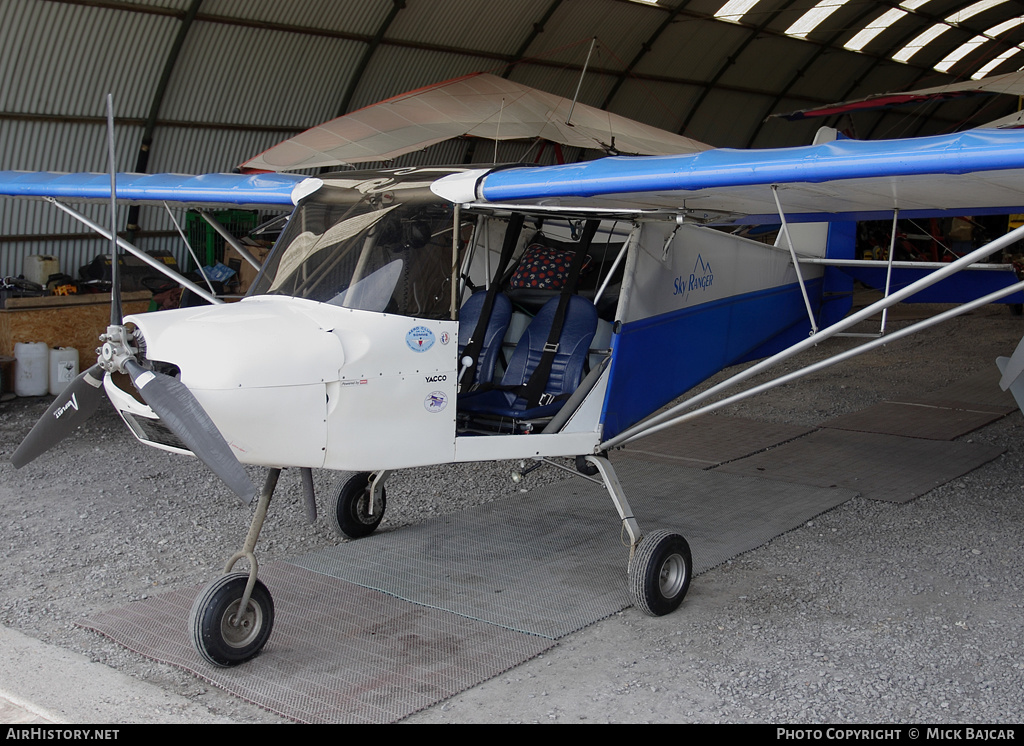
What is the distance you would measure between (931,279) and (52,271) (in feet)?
35.3

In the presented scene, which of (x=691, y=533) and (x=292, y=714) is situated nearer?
(x=292, y=714)

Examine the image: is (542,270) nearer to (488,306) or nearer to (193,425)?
(488,306)

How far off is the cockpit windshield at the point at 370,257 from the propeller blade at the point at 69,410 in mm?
868

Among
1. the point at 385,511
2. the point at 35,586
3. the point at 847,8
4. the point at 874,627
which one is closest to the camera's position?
the point at 874,627

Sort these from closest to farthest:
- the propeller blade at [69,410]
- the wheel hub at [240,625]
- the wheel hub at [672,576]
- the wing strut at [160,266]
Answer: the wheel hub at [240,625], the propeller blade at [69,410], the wheel hub at [672,576], the wing strut at [160,266]

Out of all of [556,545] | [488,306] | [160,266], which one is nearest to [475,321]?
[488,306]

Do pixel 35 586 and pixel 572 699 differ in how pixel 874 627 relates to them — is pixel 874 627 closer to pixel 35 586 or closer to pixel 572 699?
pixel 572 699

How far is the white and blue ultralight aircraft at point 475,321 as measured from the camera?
3.80 meters

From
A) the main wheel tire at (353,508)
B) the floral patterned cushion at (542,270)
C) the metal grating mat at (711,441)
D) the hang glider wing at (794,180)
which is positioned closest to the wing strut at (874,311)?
the hang glider wing at (794,180)

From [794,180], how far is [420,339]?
5.89ft

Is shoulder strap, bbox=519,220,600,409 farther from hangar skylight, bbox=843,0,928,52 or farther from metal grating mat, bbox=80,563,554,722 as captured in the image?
hangar skylight, bbox=843,0,928,52

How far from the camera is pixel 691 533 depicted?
19.7 ft

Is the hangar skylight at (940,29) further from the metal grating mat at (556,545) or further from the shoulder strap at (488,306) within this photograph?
the shoulder strap at (488,306)

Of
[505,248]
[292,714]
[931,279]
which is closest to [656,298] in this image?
[505,248]
